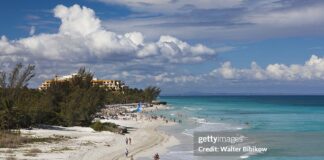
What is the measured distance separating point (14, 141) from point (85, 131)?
20.0 metres

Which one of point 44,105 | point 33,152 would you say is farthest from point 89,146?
point 44,105

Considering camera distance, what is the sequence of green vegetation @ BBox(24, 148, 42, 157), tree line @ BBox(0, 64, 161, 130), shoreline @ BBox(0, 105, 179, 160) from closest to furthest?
green vegetation @ BBox(24, 148, 42, 157)
shoreline @ BBox(0, 105, 179, 160)
tree line @ BBox(0, 64, 161, 130)

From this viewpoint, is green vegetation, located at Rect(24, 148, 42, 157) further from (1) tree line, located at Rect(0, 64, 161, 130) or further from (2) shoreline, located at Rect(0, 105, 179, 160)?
(1) tree line, located at Rect(0, 64, 161, 130)

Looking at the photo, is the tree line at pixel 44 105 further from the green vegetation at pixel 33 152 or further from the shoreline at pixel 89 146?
the green vegetation at pixel 33 152

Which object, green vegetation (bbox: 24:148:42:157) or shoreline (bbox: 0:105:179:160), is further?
shoreline (bbox: 0:105:179:160)

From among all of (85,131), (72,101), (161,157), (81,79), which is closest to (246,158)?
(161,157)

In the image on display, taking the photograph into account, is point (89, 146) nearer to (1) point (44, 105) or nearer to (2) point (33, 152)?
(2) point (33, 152)

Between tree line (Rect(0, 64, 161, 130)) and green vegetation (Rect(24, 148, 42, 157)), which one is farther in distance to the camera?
tree line (Rect(0, 64, 161, 130))

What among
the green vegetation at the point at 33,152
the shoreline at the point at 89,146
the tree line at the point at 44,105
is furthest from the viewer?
the tree line at the point at 44,105

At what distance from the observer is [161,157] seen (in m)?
44.3

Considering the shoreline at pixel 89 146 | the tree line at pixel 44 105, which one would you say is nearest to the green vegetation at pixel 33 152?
the shoreline at pixel 89 146

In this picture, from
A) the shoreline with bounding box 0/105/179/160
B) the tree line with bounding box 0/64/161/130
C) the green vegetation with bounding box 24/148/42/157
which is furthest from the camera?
the tree line with bounding box 0/64/161/130

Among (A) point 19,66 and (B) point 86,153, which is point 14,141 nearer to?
(B) point 86,153

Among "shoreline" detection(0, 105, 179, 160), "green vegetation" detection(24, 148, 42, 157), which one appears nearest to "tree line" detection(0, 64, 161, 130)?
"shoreline" detection(0, 105, 179, 160)
